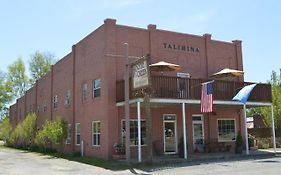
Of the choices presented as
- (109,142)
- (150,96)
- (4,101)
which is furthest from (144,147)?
(4,101)

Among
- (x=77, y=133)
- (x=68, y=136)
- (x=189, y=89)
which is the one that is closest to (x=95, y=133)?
(x=77, y=133)

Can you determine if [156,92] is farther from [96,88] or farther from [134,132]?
[96,88]

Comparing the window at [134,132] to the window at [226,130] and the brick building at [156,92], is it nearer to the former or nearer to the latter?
the brick building at [156,92]

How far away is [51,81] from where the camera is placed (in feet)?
120

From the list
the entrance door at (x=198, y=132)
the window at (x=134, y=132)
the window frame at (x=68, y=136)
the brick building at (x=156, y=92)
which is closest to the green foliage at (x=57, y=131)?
the window frame at (x=68, y=136)

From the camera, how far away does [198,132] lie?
25828 millimetres

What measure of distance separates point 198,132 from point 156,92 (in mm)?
6415

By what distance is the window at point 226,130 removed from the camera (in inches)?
1050

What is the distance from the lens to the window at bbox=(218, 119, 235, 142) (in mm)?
26672

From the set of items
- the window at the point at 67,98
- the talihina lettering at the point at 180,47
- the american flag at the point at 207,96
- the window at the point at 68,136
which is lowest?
the window at the point at 68,136

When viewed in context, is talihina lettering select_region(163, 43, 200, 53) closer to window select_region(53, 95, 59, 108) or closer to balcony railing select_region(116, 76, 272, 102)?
balcony railing select_region(116, 76, 272, 102)

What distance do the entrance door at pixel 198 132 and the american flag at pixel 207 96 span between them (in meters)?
4.71

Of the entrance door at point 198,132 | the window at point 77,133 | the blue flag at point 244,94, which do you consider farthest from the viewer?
the window at point 77,133

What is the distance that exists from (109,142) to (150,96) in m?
4.21
